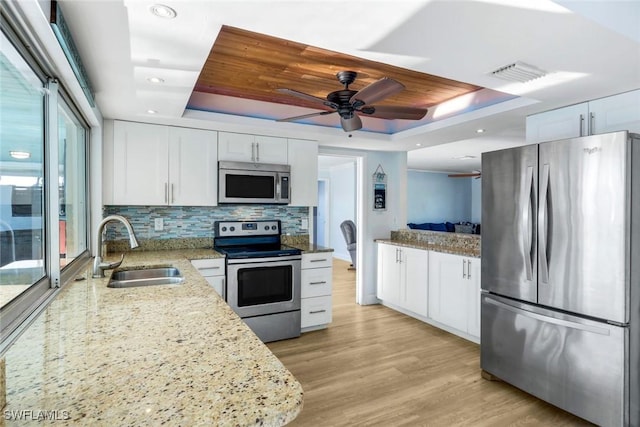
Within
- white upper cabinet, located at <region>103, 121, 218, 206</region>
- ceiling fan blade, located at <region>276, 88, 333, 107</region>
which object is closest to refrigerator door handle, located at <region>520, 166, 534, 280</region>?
ceiling fan blade, located at <region>276, 88, 333, 107</region>

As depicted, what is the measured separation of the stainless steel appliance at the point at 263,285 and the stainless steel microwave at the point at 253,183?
375 mm

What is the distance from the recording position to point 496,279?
262cm

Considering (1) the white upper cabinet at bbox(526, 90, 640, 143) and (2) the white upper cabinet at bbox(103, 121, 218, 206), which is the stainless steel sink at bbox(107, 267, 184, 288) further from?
(1) the white upper cabinet at bbox(526, 90, 640, 143)

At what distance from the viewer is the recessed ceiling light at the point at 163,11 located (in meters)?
1.35

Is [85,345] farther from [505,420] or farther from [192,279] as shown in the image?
[505,420]

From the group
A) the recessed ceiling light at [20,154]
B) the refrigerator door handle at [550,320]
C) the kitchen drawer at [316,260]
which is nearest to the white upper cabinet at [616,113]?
the refrigerator door handle at [550,320]

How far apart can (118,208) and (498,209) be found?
10.9ft

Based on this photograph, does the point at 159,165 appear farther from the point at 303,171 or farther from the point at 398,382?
the point at 398,382

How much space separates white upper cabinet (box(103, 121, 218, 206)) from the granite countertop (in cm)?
189

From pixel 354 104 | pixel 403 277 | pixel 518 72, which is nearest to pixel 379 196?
pixel 403 277

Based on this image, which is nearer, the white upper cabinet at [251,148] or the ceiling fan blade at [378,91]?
the ceiling fan blade at [378,91]

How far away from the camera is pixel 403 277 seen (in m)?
4.17

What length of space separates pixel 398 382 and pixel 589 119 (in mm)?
2378

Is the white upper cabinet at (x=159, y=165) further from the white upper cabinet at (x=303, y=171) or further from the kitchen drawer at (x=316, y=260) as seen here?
the kitchen drawer at (x=316, y=260)
